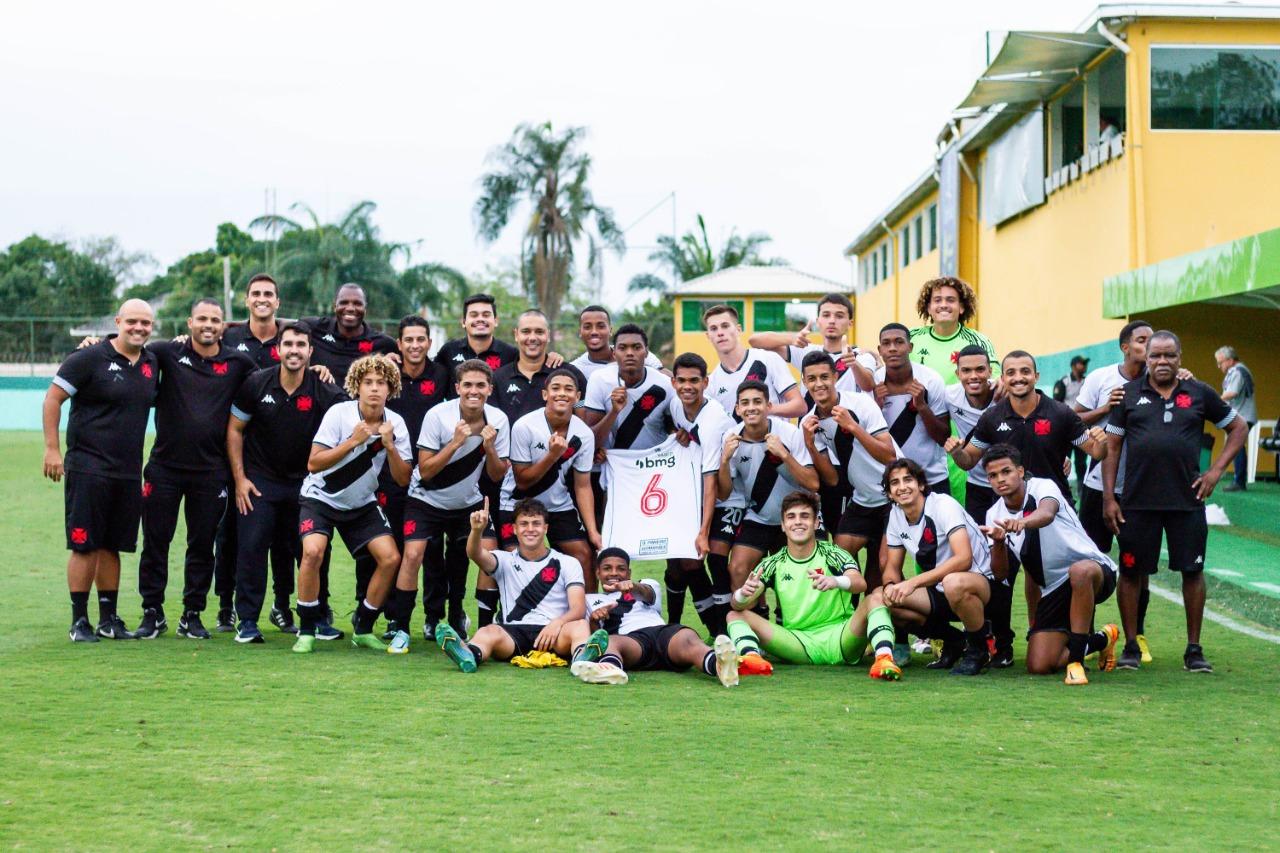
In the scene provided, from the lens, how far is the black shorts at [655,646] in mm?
7559

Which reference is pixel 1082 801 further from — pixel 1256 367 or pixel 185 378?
pixel 1256 367

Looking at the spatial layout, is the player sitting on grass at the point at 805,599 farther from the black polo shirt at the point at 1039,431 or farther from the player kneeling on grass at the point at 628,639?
the black polo shirt at the point at 1039,431

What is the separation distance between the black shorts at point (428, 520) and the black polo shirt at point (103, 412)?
165cm

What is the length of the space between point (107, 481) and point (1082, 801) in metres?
5.92

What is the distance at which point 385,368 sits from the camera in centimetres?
809

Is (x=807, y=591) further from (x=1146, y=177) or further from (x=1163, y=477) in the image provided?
(x=1146, y=177)

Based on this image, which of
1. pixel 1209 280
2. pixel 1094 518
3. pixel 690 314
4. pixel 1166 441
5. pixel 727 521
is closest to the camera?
pixel 1166 441

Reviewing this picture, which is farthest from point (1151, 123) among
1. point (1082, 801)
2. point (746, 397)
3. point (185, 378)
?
point (1082, 801)

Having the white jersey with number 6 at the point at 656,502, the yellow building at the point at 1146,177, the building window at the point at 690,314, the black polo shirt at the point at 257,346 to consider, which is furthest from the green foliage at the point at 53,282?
the white jersey with number 6 at the point at 656,502

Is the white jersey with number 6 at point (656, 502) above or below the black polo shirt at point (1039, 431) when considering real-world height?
below

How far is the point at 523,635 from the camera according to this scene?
7.80 metres

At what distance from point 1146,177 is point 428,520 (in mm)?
14176

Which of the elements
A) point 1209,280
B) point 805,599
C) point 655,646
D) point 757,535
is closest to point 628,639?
point 655,646

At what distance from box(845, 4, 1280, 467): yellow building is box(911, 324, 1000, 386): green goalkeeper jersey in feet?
19.0
